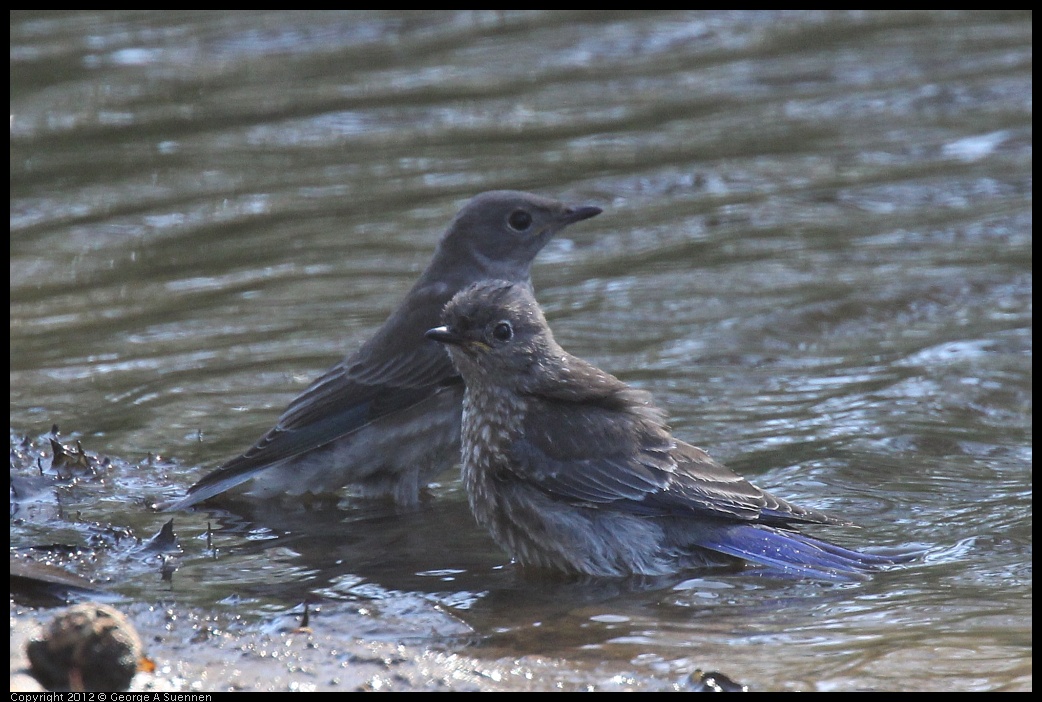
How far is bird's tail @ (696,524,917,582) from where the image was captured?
5859 mm

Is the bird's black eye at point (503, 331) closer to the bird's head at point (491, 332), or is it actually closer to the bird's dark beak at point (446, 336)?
the bird's head at point (491, 332)

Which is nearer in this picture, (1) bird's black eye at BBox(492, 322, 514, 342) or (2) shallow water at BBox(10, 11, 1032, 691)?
(2) shallow water at BBox(10, 11, 1032, 691)

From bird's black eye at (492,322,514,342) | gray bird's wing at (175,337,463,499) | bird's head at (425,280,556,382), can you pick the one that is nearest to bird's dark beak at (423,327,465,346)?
bird's head at (425,280,556,382)

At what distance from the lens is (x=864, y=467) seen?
7.06 meters

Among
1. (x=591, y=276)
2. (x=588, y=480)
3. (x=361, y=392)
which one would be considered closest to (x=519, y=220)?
(x=361, y=392)

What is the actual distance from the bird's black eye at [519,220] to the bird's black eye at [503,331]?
152 cm

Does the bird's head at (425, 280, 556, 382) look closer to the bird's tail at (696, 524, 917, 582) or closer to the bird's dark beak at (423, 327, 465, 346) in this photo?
the bird's dark beak at (423, 327, 465, 346)

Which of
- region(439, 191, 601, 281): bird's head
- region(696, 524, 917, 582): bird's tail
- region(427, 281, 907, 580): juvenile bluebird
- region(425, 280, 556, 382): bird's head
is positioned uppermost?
region(439, 191, 601, 281): bird's head

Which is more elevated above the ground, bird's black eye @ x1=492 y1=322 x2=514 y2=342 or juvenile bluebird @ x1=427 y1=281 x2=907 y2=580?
bird's black eye @ x1=492 y1=322 x2=514 y2=342

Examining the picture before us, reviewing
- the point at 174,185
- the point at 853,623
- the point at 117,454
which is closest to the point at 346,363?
the point at 117,454

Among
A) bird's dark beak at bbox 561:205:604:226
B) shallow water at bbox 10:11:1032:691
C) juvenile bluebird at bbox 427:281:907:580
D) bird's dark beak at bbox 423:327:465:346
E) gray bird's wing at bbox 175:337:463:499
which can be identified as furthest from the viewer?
bird's dark beak at bbox 561:205:604:226

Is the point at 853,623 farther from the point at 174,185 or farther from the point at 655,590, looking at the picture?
the point at 174,185

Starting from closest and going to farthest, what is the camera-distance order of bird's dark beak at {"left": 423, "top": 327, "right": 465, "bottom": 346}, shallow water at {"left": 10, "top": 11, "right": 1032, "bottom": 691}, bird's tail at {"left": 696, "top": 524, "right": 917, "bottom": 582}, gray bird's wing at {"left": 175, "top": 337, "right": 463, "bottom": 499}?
1. shallow water at {"left": 10, "top": 11, "right": 1032, "bottom": 691}
2. bird's tail at {"left": 696, "top": 524, "right": 917, "bottom": 582}
3. bird's dark beak at {"left": 423, "top": 327, "right": 465, "bottom": 346}
4. gray bird's wing at {"left": 175, "top": 337, "right": 463, "bottom": 499}

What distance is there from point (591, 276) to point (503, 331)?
12.3ft
